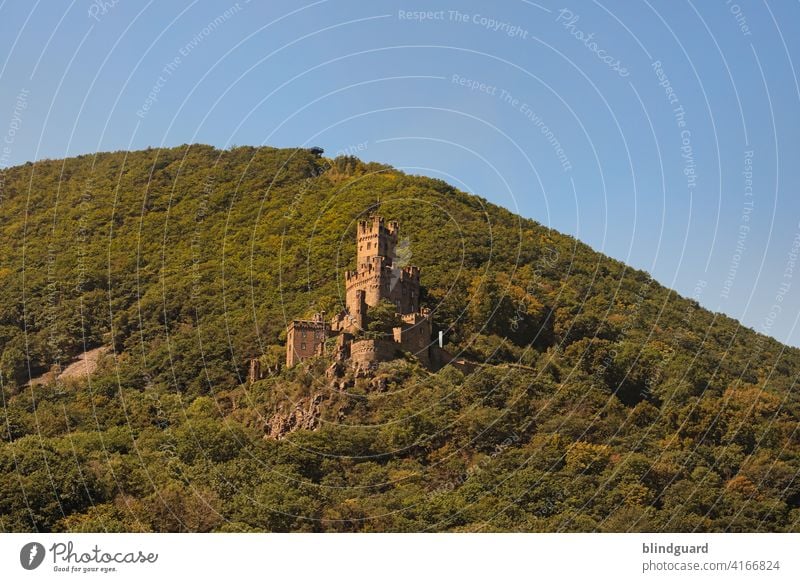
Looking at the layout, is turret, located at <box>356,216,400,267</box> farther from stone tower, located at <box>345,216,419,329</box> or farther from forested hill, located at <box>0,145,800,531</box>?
forested hill, located at <box>0,145,800,531</box>

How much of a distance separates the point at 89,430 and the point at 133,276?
35499 millimetres

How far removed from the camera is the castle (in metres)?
72.9

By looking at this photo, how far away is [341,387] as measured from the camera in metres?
70.6

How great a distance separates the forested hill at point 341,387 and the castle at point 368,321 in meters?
1.96

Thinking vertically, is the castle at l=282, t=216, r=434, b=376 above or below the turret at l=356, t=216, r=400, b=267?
below

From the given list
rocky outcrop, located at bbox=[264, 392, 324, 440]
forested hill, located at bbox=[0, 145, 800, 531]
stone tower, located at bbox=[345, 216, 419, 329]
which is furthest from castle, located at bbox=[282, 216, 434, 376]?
rocky outcrop, located at bbox=[264, 392, 324, 440]

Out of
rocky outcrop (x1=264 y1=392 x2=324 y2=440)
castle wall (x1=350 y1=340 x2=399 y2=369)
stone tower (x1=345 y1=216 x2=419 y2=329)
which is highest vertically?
stone tower (x1=345 y1=216 x2=419 y2=329)

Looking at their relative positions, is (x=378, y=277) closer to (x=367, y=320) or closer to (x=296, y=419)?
(x=367, y=320)

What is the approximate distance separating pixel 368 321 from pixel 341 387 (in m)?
6.03

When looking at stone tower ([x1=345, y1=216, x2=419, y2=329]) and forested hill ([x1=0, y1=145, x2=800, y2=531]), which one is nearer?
forested hill ([x1=0, y1=145, x2=800, y2=531])

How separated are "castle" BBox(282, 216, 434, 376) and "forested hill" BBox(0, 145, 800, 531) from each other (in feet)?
6.42

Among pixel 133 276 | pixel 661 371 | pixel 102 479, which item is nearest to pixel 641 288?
pixel 661 371

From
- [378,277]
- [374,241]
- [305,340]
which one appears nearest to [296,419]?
[305,340]

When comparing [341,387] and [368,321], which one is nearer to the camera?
[341,387]
